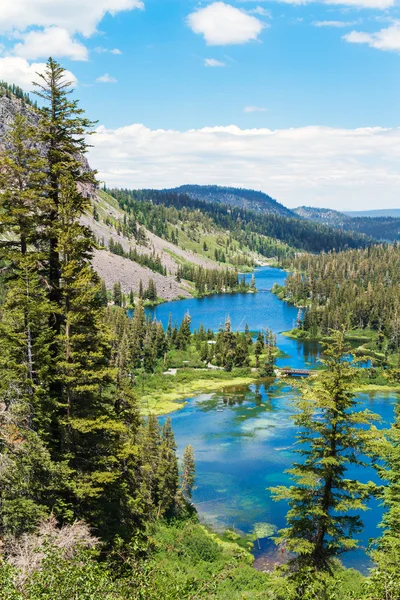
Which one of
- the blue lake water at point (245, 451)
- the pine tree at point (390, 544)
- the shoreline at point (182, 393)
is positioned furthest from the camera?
the shoreline at point (182, 393)

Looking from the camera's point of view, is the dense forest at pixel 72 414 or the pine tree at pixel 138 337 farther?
the pine tree at pixel 138 337

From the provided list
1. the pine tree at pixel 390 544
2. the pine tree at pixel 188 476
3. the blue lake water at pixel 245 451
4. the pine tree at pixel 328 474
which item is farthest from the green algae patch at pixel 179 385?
the pine tree at pixel 328 474

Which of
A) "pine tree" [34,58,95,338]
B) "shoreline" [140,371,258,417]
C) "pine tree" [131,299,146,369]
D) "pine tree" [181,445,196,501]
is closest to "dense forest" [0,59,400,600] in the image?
"pine tree" [34,58,95,338]

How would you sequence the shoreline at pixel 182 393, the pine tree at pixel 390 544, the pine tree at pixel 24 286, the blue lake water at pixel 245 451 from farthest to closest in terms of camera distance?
the shoreline at pixel 182 393 < the blue lake water at pixel 245 451 < the pine tree at pixel 24 286 < the pine tree at pixel 390 544

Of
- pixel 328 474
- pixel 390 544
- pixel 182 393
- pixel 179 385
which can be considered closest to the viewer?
pixel 328 474

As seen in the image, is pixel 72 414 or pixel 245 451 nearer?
pixel 72 414

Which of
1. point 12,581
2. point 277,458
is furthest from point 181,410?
point 12,581

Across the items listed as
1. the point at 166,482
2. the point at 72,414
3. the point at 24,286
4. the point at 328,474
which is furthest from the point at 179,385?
the point at 24,286

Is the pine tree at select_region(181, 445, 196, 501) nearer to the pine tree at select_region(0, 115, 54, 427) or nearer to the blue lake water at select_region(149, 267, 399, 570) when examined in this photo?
the blue lake water at select_region(149, 267, 399, 570)

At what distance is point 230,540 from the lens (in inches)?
1923

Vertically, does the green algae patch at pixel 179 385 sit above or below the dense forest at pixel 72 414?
below

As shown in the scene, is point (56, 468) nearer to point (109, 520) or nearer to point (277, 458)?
point (109, 520)

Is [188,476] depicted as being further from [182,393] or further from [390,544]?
[182,393]

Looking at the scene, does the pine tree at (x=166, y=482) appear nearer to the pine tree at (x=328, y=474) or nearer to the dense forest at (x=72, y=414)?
the dense forest at (x=72, y=414)
